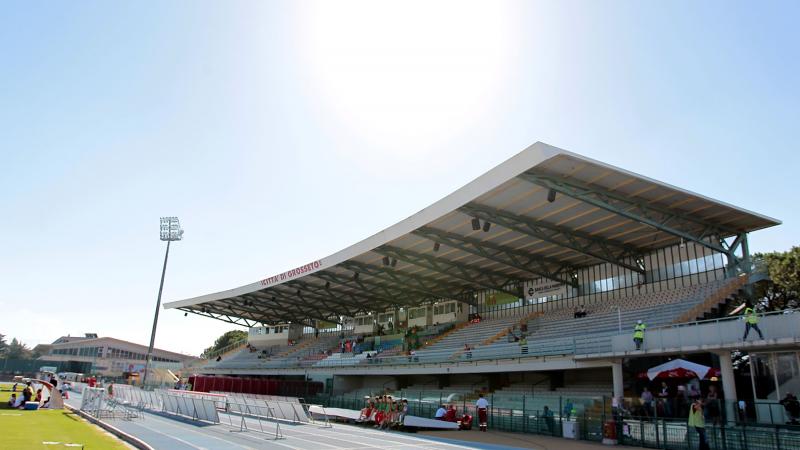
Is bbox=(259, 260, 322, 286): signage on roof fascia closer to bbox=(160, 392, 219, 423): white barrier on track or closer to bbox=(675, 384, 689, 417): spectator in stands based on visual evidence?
bbox=(160, 392, 219, 423): white barrier on track

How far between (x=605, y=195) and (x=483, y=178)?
520cm

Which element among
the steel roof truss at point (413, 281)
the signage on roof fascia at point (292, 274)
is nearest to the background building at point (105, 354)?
the signage on roof fascia at point (292, 274)

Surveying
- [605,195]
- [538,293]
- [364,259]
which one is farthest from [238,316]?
[605,195]

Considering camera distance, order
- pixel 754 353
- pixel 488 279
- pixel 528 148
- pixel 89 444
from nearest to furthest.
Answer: pixel 89 444 → pixel 754 353 → pixel 528 148 → pixel 488 279

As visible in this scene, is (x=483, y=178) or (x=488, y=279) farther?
(x=488, y=279)

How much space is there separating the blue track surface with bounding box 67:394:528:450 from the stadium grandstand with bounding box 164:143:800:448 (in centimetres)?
587

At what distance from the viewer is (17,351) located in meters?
129

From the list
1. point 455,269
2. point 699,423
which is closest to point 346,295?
point 455,269

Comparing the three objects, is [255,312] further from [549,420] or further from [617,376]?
[617,376]

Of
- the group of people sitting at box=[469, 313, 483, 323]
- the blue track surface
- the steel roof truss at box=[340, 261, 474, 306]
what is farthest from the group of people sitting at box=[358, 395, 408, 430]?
the group of people sitting at box=[469, 313, 483, 323]

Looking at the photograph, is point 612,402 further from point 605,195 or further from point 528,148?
point 528,148

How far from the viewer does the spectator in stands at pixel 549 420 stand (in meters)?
20.7

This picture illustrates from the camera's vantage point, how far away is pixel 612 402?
2058 centimetres

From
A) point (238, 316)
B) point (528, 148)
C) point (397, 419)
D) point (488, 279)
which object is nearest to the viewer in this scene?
point (528, 148)
